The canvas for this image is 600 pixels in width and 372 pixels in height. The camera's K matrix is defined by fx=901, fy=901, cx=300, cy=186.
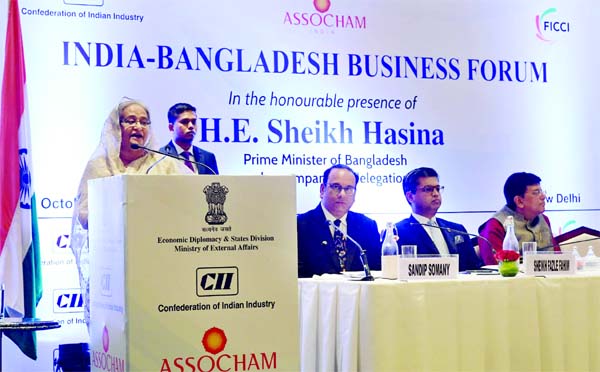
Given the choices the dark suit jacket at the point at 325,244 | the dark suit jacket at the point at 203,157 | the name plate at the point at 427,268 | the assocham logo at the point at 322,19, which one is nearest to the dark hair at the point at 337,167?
the dark suit jacket at the point at 325,244

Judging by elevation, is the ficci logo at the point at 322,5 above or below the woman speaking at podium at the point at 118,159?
above

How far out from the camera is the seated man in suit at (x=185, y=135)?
19.1 feet

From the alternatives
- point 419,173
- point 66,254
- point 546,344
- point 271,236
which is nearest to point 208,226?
point 271,236

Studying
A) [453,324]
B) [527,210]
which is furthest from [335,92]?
[453,324]

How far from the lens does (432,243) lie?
6.36 metres

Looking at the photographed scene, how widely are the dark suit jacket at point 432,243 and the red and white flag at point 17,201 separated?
258cm

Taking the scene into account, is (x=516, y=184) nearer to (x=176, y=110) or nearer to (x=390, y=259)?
(x=176, y=110)

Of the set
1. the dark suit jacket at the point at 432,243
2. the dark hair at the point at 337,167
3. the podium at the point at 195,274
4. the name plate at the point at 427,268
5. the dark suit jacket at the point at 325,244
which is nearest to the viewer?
the podium at the point at 195,274

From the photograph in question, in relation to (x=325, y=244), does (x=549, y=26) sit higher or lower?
higher

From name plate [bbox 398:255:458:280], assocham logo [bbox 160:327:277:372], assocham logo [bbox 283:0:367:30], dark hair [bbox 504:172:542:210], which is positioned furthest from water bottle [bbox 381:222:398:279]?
dark hair [bbox 504:172:542:210]

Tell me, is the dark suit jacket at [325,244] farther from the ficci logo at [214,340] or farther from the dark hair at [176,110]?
the ficci logo at [214,340]

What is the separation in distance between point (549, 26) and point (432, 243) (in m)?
1.99

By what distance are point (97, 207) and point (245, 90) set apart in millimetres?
3473

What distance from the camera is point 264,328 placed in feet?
8.45
